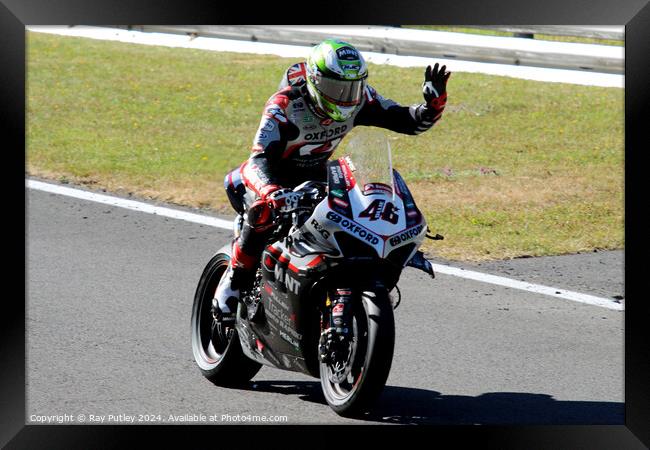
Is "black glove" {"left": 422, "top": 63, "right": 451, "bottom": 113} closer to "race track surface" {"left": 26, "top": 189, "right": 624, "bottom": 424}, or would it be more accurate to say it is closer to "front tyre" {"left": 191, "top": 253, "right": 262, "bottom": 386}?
"front tyre" {"left": 191, "top": 253, "right": 262, "bottom": 386}

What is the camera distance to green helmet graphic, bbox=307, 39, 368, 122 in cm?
690

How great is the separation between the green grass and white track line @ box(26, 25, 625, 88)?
13 cm

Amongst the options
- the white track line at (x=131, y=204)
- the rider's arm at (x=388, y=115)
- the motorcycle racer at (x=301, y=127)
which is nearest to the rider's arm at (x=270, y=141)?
the motorcycle racer at (x=301, y=127)

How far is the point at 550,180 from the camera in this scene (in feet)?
44.8

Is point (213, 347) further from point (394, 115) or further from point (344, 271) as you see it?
point (394, 115)

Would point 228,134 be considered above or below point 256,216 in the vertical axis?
above

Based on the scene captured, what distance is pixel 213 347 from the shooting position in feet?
25.9

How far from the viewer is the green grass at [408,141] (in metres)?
12.0
